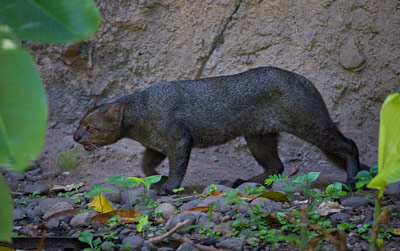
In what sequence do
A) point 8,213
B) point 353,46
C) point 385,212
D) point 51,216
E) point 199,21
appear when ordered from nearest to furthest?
point 8,213, point 385,212, point 51,216, point 353,46, point 199,21

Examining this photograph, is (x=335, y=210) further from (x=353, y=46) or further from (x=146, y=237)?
(x=353, y=46)

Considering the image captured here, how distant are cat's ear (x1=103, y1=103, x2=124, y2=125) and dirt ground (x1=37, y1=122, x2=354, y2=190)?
932 mm

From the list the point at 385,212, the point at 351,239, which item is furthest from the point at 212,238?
the point at 385,212

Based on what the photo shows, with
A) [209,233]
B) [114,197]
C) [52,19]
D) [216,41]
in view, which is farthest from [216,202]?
[216,41]

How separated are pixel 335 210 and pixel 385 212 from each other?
3.75 ft

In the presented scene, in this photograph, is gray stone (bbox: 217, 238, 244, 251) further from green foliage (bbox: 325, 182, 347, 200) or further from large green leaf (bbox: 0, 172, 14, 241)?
large green leaf (bbox: 0, 172, 14, 241)

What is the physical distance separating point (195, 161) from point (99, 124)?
1673 millimetres

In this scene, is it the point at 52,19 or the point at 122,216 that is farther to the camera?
the point at 122,216

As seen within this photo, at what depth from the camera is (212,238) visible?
3389 millimetres

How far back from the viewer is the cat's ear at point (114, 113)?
6.61 m

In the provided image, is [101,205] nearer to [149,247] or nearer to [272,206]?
[149,247]

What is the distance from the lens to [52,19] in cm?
194

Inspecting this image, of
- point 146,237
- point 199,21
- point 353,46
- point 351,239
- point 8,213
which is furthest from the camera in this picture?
point 199,21

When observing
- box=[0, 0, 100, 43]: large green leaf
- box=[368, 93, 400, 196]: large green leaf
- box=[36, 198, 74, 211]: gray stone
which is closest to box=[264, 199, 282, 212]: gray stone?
box=[368, 93, 400, 196]: large green leaf
